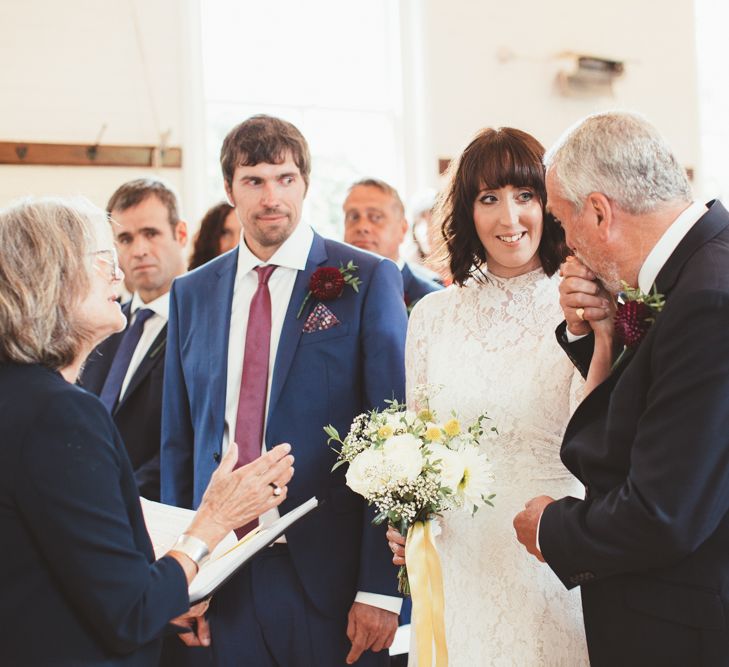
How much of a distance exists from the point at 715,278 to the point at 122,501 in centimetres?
116

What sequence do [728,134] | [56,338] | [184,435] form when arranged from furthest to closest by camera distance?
[728,134] → [184,435] → [56,338]

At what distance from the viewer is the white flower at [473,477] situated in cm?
216

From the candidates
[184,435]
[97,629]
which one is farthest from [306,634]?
[97,629]

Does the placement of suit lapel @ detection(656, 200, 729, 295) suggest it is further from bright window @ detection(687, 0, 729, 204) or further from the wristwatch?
bright window @ detection(687, 0, 729, 204)

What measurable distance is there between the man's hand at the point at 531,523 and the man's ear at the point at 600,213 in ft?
1.97

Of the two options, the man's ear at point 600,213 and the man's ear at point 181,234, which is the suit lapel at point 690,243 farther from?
the man's ear at point 181,234

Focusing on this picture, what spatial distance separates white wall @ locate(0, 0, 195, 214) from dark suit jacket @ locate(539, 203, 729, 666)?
481 cm

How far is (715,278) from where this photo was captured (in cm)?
164

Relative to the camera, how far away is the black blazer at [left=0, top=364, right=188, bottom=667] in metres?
1.57

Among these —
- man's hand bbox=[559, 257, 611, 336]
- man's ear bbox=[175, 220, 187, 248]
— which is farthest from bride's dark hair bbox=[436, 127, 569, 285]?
man's ear bbox=[175, 220, 187, 248]

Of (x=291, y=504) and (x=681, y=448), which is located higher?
(x=681, y=448)

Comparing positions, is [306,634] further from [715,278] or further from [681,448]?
[715,278]

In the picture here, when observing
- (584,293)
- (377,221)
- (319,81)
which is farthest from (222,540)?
(319,81)

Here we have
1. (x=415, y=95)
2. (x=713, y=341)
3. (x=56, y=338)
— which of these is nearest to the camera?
(x=713, y=341)
